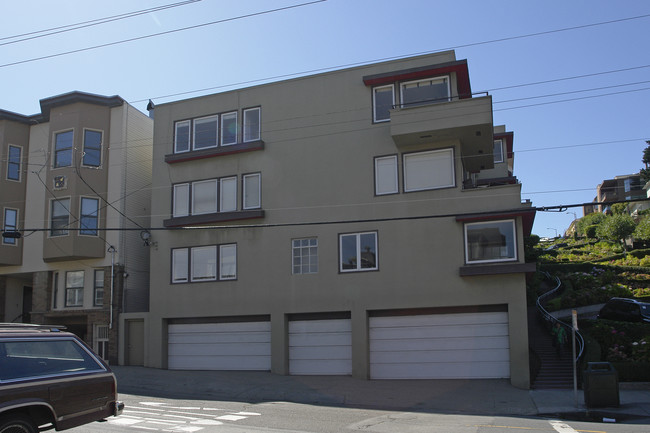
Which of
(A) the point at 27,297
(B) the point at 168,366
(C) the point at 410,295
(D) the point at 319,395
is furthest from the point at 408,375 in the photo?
(A) the point at 27,297

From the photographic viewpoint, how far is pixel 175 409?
46.7 feet

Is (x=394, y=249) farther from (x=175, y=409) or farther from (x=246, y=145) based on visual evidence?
(x=175, y=409)

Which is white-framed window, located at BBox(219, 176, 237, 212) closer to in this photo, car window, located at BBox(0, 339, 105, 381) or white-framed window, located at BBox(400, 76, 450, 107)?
white-framed window, located at BBox(400, 76, 450, 107)

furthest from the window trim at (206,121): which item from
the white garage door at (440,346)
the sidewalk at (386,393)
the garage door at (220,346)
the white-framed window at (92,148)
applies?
the white garage door at (440,346)

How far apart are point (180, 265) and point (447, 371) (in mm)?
11290

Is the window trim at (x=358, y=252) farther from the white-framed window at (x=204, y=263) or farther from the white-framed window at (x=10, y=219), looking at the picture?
the white-framed window at (x=10, y=219)

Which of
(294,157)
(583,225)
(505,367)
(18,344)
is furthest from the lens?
(583,225)

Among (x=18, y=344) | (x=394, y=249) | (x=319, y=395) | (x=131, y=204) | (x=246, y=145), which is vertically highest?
(x=246, y=145)

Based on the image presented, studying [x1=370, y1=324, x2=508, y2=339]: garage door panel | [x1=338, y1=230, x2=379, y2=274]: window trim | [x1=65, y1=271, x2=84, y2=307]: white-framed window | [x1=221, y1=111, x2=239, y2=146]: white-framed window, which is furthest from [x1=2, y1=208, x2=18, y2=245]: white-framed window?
[x1=370, y1=324, x2=508, y2=339]: garage door panel

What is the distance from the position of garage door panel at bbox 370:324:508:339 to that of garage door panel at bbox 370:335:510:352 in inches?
5.1

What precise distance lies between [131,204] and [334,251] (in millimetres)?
10287

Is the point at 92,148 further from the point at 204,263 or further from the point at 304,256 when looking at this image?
the point at 304,256

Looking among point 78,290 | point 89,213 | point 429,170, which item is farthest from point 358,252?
point 78,290

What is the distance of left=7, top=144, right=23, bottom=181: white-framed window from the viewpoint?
27.4 meters
